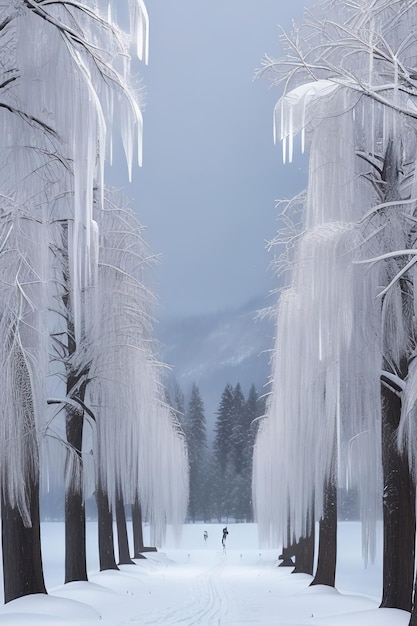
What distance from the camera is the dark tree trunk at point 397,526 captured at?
33.9ft

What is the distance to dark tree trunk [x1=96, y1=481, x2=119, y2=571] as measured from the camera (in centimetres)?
1942

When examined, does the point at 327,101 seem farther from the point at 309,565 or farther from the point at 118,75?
the point at 309,565

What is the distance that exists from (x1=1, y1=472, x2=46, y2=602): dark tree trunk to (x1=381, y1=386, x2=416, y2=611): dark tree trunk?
4547 millimetres

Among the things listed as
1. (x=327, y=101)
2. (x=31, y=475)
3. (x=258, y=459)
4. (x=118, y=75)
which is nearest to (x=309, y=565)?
(x=258, y=459)

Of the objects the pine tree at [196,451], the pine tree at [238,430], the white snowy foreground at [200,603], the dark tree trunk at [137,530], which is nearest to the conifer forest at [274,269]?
the white snowy foreground at [200,603]

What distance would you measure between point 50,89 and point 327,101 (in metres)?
3.44

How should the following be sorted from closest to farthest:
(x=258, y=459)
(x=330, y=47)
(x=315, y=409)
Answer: (x=330, y=47) → (x=315, y=409) → (x=258, y=459)

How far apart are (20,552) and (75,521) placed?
381 centimetres

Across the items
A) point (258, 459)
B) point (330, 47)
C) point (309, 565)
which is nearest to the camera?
point (330, 47)

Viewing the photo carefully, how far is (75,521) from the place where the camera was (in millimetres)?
14797

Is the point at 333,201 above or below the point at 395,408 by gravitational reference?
above

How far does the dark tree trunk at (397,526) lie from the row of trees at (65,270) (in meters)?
4.25

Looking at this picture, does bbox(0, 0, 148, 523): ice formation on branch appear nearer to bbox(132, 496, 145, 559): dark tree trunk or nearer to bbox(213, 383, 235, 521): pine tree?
bbox(132, 496, 145, 559): dark tree trunk

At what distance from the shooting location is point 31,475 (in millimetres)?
10852
